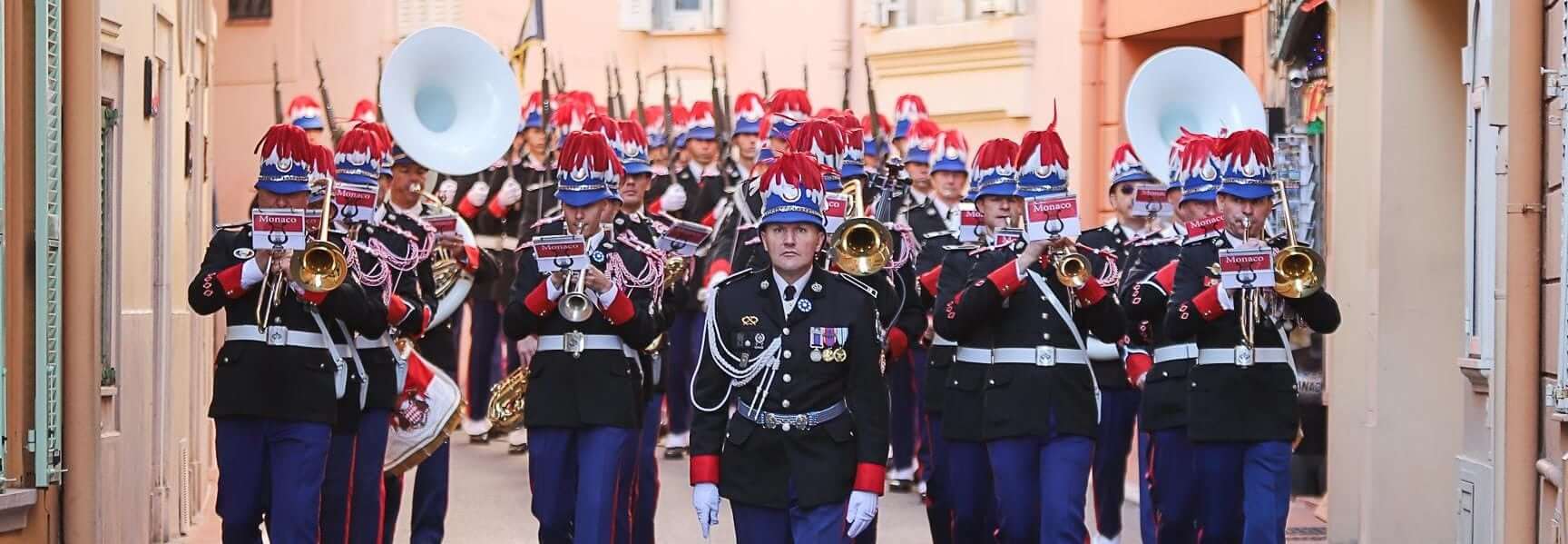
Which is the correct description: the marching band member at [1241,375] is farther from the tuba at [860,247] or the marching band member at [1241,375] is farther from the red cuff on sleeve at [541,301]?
the red cuff on sleeve at [541,301]

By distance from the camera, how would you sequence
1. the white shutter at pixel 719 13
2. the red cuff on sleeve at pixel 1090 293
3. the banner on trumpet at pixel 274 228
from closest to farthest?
the banner on trumpet at pixel 274 228, the red cuff on sleeve at pixel 1090 293, the white shutter at pixel 719 13

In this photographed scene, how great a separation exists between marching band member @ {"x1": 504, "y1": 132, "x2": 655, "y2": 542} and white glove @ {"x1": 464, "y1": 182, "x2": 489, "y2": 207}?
6.07 meters

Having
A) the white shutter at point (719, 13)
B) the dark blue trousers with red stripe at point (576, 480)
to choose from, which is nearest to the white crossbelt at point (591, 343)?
the dark blue trousers with red stripe at point (576, 480)

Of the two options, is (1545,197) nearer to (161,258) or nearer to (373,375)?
(373,375)

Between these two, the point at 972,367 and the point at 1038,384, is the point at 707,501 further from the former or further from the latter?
the point at 972,367

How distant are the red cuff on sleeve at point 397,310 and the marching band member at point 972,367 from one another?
87.3 inches

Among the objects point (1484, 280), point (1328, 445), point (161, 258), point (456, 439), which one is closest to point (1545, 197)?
point (1484, 280)

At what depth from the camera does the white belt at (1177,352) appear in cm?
1049

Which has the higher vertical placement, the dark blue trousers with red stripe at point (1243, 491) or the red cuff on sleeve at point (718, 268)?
the red cuff on sleeve at point (718, 268)

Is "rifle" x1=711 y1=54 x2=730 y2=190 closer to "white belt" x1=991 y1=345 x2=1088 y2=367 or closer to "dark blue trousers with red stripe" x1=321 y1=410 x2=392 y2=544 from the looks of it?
"dark blue trousers with red stripe" x1=321 y1=410 x2=392 y2=544

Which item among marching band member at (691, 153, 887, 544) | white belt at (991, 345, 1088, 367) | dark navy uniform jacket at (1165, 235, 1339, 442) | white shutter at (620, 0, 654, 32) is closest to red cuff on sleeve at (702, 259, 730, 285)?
white belt at (991, 345, 1088, 367)

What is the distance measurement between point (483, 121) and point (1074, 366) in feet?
13.2

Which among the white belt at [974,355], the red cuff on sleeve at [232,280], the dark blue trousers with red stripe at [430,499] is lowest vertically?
the dark blue trousers with red stripe at [430,499]

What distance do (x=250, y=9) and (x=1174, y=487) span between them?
15626 millimetres
